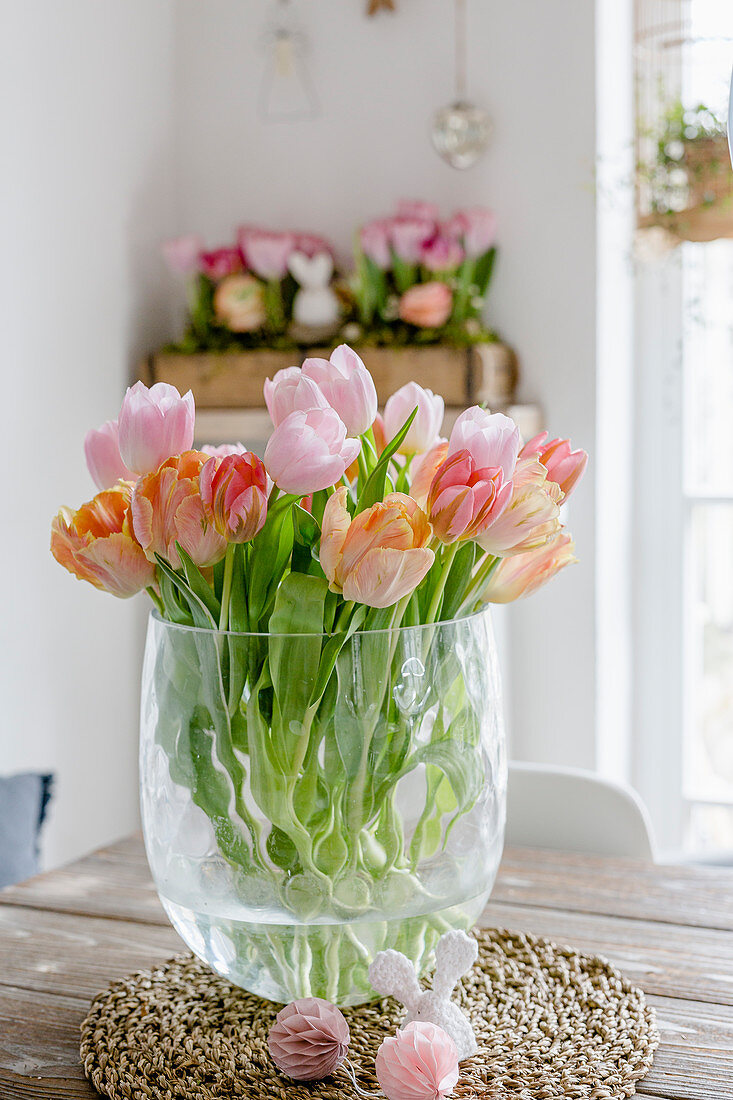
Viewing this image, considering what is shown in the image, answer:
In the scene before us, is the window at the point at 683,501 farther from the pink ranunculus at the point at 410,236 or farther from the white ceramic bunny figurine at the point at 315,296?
the white ceramic bunny figurine at the point at 315,296

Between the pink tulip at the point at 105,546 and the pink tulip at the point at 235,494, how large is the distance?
7cm

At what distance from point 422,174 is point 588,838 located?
133 centimetres

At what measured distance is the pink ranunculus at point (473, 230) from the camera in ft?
6.56

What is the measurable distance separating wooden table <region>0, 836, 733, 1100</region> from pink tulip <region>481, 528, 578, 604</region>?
296 millimetres

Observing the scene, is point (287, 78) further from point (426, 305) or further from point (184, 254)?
point (426, 305)

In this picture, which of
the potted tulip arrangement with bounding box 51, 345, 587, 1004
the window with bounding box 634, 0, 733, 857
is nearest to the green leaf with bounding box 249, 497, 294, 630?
the potted tulip arrangement with bounding box 51, 345, 587, 1004

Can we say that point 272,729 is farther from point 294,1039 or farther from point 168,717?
point 294,1039

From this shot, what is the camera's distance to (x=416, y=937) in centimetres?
68

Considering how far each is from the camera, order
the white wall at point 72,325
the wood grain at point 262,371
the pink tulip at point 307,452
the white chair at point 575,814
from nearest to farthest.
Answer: the pink tulip at point 307,452, the white chair at point 575,814, the white wall at point 72,325, the wood grain at point 262,371

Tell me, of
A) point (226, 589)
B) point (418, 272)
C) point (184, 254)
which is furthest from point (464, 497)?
point (184, 254)

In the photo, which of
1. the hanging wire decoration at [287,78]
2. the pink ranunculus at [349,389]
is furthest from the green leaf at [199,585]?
the hanging wire decoration at [287,78]

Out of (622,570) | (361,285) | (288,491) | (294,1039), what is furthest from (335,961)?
(622,570)

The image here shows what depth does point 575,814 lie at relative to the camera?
1256mm

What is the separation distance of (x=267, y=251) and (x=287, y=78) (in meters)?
0.40
